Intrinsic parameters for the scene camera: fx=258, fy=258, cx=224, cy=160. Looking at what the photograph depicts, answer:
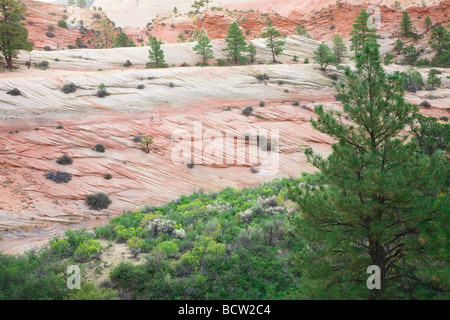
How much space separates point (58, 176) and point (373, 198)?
18249 mm

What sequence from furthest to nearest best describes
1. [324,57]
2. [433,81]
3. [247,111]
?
[324,57]
[433,81]
[247,111]

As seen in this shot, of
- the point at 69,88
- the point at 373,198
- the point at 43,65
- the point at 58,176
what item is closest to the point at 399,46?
the point at 69,88

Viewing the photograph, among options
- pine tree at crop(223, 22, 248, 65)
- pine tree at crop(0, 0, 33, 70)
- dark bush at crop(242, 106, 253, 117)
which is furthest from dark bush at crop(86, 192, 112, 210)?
pine tree at crop(223, 22, 248, 65)

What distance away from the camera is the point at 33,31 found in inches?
1873

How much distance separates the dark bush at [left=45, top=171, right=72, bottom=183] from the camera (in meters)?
16.9

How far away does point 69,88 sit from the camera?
2414cm

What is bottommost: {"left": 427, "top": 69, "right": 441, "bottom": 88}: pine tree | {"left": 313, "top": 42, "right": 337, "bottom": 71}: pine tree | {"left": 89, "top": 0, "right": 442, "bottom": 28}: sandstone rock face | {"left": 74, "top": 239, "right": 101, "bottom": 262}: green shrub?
{"left": 74, "top": 239, "right": 101, "bottom": 262}: green shrub

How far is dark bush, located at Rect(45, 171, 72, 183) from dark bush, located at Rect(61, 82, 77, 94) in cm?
1021

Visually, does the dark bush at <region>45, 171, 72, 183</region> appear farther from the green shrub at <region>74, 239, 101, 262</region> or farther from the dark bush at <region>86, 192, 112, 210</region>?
the green shrub at <region>74, 239, 101, 262</region>

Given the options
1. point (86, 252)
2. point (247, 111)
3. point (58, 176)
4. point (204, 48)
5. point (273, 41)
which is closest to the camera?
point (86, 252)

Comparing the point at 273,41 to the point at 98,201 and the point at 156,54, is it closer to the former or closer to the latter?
the point at 156,54

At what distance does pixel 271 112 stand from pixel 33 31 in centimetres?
4829

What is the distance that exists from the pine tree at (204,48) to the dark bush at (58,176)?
28.6m
